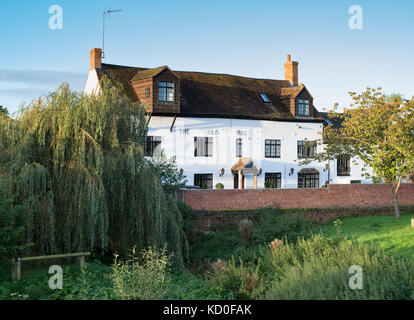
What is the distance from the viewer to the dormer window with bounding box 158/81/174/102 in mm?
27484

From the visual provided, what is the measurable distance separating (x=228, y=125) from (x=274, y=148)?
3553 mm

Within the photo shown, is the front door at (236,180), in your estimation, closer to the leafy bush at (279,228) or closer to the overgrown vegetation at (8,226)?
the leafy bush at (279,228)

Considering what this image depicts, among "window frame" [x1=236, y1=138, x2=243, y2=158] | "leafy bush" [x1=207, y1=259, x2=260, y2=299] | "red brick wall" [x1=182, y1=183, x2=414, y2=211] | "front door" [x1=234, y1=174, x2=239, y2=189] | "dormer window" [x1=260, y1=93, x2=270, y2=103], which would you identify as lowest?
"leafy bush" [x1=207, y1=259, x2=260, y2=299]

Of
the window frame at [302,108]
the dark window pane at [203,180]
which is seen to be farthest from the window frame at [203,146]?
the window frame at [302,108]

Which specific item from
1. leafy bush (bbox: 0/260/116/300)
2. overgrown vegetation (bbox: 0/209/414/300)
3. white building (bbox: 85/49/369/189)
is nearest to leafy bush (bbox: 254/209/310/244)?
overgrown vegetation (bbox: 0/209/414/300)

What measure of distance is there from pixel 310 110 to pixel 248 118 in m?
4.87

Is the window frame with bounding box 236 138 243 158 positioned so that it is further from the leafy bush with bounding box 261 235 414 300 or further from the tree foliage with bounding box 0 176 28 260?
the tree foliage with bounding box 0 176 28 260

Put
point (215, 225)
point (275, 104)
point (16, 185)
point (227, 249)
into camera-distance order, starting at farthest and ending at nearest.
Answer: point (275, 104) → point (215, 225) → point (227, 249) → point (16, 185)

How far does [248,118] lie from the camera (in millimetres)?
30125

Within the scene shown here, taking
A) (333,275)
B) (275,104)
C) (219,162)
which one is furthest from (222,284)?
(275,104)

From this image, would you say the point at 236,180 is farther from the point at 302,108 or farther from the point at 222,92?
the point at 302,108

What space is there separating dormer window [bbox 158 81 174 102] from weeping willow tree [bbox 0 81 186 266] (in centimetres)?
1139

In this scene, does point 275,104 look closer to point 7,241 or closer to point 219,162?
point 219,162

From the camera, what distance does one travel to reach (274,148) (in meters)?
31.1
